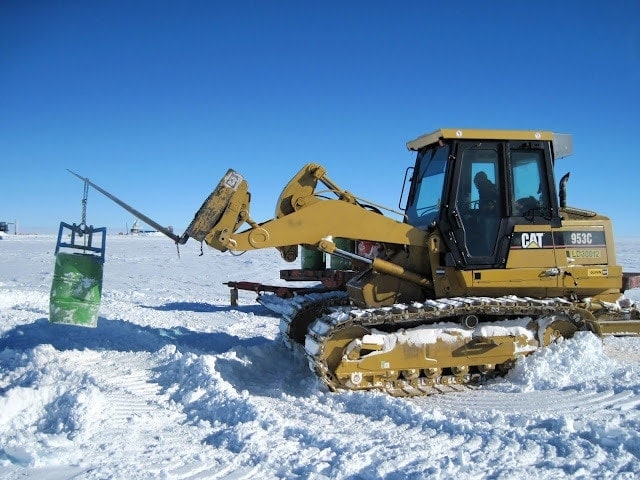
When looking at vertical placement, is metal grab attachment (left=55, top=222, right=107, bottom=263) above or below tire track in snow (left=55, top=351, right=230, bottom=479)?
above

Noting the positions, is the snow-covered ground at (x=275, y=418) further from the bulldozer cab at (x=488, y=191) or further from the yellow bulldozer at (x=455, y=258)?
the bulldozer cab at (x=488, y=191)

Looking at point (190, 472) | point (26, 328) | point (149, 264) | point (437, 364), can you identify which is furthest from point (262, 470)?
point (149, 264)

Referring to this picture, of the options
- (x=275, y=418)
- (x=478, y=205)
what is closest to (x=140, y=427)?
(x=275, y=418)

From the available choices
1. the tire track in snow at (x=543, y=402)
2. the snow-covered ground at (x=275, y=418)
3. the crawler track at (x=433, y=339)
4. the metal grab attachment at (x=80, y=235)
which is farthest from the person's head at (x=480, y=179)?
the metal grab attachment at (x=80, y=235)

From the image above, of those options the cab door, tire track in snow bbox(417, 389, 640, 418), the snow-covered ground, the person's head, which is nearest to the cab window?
the cab door

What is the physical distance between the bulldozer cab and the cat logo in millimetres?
142

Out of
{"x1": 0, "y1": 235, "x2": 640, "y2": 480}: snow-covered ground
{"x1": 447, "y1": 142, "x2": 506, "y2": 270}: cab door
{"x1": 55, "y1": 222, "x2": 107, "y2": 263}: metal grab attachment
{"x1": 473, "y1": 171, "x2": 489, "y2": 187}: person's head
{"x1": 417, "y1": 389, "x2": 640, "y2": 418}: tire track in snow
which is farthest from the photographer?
{"x1": 55, "y1": 222, "x2": 107, "y2": 263}: metal grab attachment

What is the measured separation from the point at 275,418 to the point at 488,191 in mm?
3551

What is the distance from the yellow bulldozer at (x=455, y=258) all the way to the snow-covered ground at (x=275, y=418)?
1.22 ft

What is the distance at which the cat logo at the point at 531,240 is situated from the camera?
6.32 metres

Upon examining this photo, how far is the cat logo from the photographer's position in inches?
249

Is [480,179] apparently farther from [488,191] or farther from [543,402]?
[543,402]

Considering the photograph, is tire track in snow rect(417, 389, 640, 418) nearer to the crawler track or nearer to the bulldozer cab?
the crawler track

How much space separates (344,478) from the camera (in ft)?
11.5
